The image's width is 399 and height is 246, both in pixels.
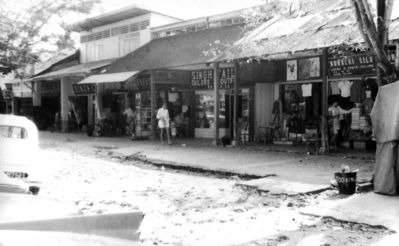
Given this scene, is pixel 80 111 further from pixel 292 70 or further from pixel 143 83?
pixel 292 70

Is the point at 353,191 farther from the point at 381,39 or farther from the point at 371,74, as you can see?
the point at 371,74

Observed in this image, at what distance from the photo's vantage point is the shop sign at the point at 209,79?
18344 millimetres

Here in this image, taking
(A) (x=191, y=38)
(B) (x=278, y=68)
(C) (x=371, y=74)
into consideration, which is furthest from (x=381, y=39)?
(A) (x=191, y=38)

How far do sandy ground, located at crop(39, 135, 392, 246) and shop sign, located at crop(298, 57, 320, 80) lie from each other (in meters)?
6.96

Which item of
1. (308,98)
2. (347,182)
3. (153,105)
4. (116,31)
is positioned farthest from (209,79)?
(347,182)

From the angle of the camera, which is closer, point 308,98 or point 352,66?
point 352,66

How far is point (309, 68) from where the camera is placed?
16.3 meters

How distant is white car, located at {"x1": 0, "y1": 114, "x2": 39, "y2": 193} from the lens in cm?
761

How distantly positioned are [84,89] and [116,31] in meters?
3.95

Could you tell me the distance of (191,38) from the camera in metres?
19.6

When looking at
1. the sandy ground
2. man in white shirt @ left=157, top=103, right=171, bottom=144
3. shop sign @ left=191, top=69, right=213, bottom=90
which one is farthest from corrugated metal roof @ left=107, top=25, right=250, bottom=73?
the sandy ground

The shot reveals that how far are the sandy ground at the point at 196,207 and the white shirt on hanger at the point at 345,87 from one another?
22.7 ft

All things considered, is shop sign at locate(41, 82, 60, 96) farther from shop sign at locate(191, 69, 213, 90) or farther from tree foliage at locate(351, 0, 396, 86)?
tree foliage at locate(351, 0, 396, 86)

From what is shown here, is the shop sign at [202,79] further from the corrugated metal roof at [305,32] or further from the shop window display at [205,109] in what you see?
the corrugated metal roof at [305,32]
